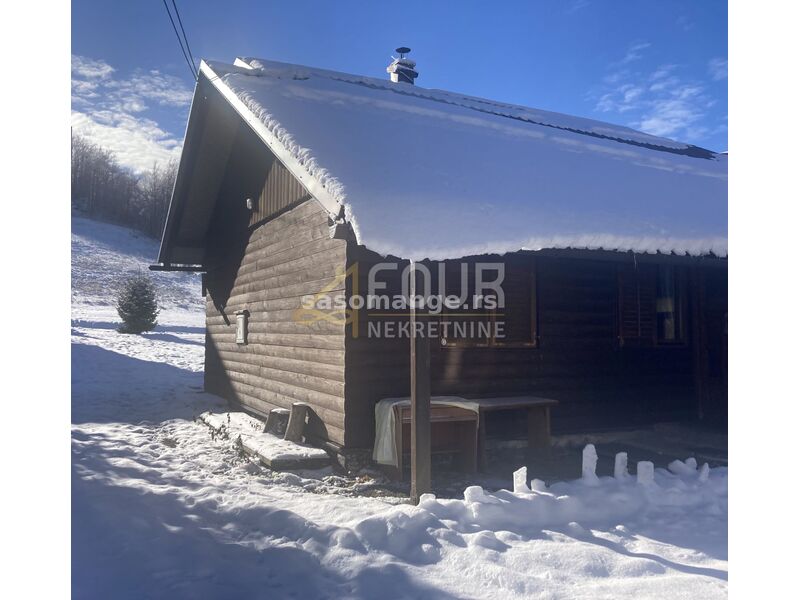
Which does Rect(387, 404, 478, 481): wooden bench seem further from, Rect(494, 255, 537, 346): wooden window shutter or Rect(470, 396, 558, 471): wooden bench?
Rect(494, 255, 537, 346): wooden window shutter

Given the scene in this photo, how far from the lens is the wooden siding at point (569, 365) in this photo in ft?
24.0

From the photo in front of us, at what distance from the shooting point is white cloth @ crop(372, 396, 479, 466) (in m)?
6.70

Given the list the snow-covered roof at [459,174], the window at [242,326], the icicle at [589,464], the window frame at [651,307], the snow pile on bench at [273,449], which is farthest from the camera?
the window at [242,326]

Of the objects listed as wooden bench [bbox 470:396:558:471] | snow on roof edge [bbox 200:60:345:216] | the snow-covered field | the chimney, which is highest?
the chimney

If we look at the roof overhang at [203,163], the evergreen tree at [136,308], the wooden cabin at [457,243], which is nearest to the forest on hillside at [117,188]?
the roof overhang at [203,163]

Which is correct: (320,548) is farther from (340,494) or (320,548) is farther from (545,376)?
(545,376)

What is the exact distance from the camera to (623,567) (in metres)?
4.18

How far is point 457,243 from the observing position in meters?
5.48

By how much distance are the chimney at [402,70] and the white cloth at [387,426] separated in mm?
8273

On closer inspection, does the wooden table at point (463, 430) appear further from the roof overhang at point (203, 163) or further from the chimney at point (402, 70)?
the chimney at point (402, 70)

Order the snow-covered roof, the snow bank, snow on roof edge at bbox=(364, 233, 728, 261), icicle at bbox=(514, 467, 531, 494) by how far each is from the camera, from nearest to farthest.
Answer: the snow bank, snow on roof edge at bbox=(364, 233, 728, 261), icicle at bbox=(514, 467, 531, 494), the snow-covered roof

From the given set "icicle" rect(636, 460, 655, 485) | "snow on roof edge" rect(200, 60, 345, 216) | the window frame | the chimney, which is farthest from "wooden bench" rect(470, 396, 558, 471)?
the chimney

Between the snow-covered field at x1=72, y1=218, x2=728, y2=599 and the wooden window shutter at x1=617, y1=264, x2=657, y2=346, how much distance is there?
282 centimetres

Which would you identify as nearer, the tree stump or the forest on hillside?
the forest on hillside
